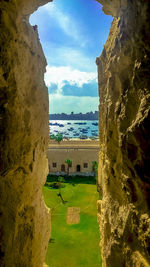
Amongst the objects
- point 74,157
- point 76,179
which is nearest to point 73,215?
point 76,179

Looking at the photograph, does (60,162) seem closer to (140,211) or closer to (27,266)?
(27,266)

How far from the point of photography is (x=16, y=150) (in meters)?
7.18

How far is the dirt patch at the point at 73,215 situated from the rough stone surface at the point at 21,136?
38.4 feet

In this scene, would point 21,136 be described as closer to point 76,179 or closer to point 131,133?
point 131,133

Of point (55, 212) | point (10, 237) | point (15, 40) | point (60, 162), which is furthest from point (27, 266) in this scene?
point (60, 162)

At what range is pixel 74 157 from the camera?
39156 millimetres

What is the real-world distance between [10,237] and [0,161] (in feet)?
9.01

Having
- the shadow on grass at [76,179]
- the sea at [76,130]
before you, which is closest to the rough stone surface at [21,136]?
the shadow on grass at [76,179]

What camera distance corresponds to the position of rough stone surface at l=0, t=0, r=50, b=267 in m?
6.31

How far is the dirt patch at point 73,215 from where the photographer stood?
2120 centimetres

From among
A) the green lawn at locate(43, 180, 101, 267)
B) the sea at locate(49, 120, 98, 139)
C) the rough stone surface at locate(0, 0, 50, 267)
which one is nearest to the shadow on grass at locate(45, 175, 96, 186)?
the green lawn at locate(43, 180, 101, 267)

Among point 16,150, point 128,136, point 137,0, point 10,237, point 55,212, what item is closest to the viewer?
point 137,0

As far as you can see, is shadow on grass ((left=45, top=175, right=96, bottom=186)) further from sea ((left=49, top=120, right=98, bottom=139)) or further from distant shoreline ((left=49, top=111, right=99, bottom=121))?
distant shoreline ((left=49, top=111, right=99, bottom=121))

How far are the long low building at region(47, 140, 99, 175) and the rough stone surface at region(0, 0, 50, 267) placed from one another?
2878cm
